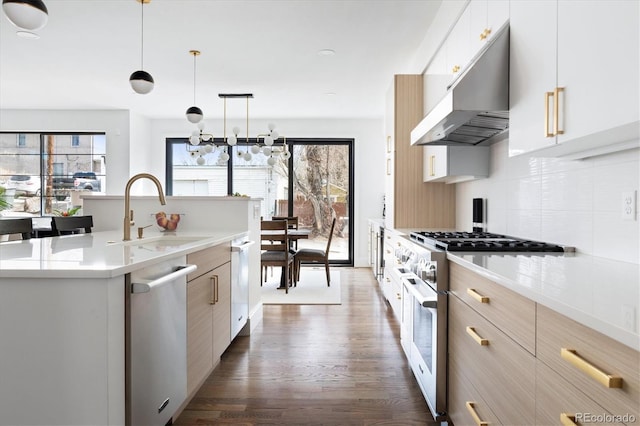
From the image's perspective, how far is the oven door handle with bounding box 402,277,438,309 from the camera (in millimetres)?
1883

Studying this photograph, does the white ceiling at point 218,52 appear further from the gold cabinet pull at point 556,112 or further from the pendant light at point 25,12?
the gold cabinet pull at point 556,112

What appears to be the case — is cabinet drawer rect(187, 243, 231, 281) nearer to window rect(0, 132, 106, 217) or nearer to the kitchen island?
the kitchen island

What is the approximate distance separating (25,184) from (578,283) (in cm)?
803

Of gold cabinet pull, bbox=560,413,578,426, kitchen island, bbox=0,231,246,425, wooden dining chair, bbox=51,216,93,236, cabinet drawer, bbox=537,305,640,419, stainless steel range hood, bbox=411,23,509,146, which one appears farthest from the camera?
wooden dining chair, bbox=51,216,93,236

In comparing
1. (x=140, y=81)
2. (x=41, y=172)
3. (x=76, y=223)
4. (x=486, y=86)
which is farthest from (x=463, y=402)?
(x=41, y=172)

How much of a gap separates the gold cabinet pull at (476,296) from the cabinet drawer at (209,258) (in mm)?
1299

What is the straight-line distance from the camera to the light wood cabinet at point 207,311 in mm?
1962

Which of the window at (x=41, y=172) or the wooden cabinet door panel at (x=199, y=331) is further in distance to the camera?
the window at (x=41, y=172)

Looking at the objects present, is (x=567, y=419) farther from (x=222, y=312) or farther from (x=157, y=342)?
(x=222, y=312)

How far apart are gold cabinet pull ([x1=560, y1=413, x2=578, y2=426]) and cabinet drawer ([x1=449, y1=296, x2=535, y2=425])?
150 mm

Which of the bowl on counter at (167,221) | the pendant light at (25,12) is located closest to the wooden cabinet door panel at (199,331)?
the bowl on counter at (167,221)

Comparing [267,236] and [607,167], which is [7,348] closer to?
[607,167]

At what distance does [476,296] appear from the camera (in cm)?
142

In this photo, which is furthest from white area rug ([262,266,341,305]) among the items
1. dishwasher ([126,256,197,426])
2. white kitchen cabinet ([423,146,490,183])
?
dishwasher ([126,256,197,426])
